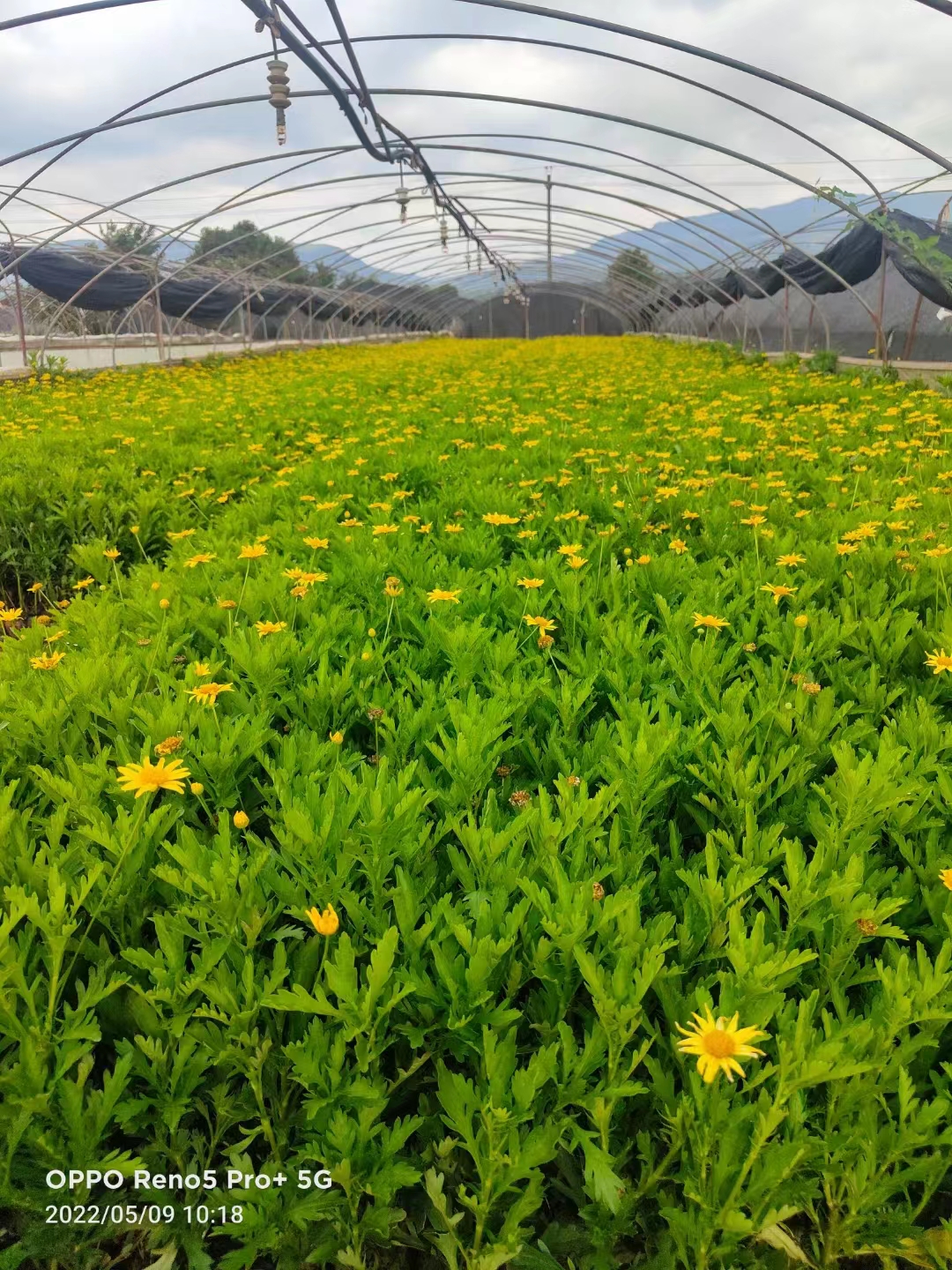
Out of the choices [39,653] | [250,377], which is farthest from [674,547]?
[250,377]

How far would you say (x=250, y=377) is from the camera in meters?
11.8

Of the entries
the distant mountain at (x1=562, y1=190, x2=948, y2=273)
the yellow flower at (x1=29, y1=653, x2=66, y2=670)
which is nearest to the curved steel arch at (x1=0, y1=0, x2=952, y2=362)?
the distant mountain at (x1=562, y1=190, x2=948, y2=273)

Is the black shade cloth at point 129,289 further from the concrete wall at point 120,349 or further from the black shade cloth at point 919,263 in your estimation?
the black shade cloth at point 919,263

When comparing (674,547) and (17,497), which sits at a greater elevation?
(17,497)

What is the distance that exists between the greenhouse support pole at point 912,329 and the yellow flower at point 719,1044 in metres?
11.8

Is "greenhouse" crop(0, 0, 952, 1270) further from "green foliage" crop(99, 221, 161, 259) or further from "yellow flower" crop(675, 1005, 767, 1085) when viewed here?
"green foliage" crop(99, 221, 161, 259)

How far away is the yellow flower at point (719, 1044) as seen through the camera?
82 centimetres

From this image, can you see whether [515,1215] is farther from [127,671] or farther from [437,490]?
[437,490]

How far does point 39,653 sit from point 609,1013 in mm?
1743

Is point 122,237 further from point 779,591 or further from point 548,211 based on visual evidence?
point 779,591
